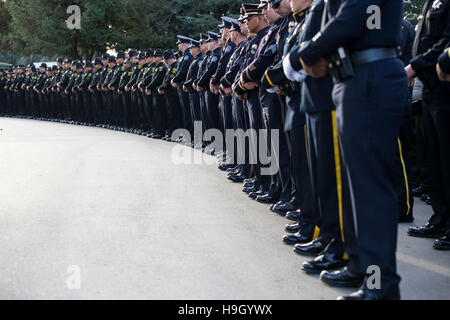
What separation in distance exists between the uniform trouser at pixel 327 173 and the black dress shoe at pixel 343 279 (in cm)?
27

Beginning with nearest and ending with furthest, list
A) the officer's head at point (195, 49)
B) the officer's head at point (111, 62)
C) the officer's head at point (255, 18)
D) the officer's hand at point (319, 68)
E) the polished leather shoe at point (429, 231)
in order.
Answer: the officer's hand at point (319, 68), the polished leather shoe at point (429, 231), the officer's head at point (255, 18), the officer's head at point (195, 49), the officer's head at point (111, 62)

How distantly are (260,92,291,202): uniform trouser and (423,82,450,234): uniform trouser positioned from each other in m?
1.63

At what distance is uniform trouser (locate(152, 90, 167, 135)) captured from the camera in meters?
16.2

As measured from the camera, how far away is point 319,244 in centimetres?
482

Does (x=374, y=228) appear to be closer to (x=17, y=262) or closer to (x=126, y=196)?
(x=17, y=262)

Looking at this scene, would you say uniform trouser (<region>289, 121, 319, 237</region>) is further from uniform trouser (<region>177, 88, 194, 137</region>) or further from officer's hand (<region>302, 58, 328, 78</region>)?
uniform trouser (<region>177, 88, 194, 137</region>)

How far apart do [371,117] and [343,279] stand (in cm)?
109

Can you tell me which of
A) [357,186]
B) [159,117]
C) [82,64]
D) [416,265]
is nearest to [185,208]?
[416,265]

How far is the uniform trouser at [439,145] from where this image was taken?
16.3ft

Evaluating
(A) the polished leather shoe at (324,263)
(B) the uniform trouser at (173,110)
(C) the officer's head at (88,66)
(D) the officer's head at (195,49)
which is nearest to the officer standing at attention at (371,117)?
(A) the polished leather shoe at (324,263)

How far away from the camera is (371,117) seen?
11.8 feet

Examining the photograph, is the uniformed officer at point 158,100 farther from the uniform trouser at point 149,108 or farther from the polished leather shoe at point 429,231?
the polished leather shoe at point 429,231

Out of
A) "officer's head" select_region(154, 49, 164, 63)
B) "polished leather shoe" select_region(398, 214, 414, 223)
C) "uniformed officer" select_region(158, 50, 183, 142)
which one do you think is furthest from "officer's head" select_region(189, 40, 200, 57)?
"polished leather shoe" select_region(398, 214, 414, 223)

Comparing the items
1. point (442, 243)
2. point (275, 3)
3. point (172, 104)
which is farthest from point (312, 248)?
point (172, 104)
